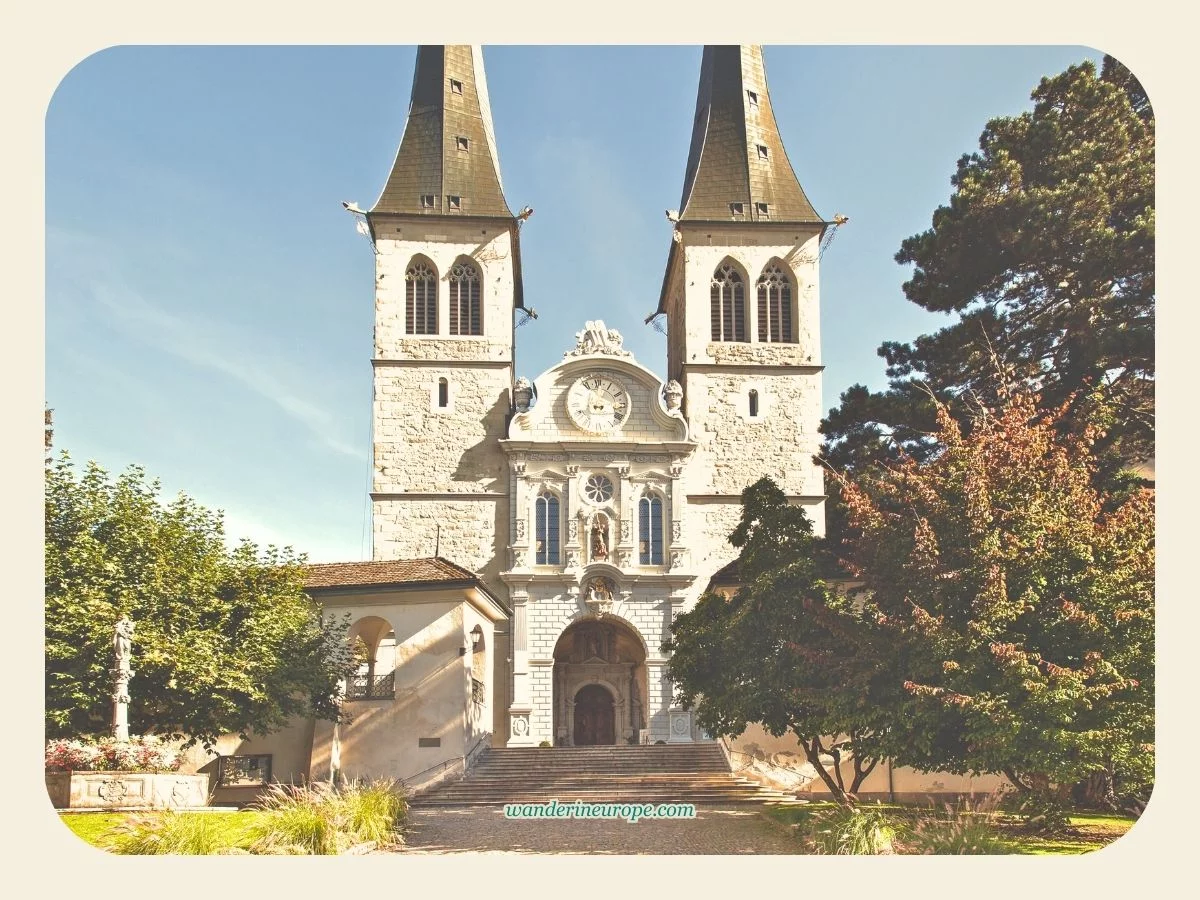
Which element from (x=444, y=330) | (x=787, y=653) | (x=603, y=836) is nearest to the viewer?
(x=603, y=836)

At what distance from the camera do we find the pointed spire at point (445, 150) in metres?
33.7

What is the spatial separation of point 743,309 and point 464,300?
26.3 feet

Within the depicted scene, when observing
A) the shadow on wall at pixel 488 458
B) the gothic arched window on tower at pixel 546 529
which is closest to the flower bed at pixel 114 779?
the gothic arched window on tower at pixel 546 529

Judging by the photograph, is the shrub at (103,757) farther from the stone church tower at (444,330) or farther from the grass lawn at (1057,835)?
the stone church tower at (444,330)

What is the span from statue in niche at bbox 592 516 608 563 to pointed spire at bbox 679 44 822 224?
30.9 ft

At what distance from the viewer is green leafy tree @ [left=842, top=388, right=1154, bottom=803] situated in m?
13.2

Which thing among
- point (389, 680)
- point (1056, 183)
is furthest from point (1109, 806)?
point (389, 680)

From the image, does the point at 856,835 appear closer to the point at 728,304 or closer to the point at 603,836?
the point at 603,836

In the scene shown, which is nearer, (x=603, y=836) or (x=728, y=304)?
(x=603, y=836)

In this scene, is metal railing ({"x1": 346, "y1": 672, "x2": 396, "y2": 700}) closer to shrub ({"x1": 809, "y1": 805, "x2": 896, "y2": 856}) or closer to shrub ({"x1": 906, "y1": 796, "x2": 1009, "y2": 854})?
shrub ({"x1": 809, "y1": 805, "x2": 896, "y2": 856})

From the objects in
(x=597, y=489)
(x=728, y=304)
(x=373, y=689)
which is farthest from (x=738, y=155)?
(x=373, y=689)

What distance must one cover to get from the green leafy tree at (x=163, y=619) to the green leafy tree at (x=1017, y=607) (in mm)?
9899

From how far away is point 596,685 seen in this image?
3200 cm

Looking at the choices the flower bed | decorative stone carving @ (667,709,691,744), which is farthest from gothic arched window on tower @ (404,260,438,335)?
the flower bed
